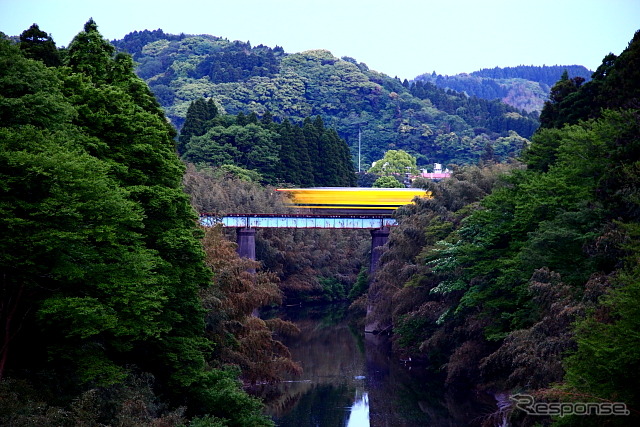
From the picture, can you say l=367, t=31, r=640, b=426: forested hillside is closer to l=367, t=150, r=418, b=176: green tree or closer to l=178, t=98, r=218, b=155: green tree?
l=178, t=98, r=218, b=155: green tree

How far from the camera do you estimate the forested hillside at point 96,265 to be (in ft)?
71.8

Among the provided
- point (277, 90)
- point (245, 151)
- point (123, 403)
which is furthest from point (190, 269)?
point (277, 90)

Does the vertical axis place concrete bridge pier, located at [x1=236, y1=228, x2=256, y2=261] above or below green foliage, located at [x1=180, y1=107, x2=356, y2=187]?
below

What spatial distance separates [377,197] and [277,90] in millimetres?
105601

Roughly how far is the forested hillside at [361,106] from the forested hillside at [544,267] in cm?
10116

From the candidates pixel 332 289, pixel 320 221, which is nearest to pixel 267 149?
pixel 332 289

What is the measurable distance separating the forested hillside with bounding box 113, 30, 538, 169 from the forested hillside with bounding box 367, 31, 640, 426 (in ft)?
332

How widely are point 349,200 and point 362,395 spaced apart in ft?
110

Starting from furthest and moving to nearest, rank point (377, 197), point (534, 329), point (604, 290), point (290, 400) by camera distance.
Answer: point (377, 197) < point (290, 400) < point (534, 329) < point (604, 290)

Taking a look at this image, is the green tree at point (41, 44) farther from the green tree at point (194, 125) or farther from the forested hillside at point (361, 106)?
the forested hillside at point (361, 106)

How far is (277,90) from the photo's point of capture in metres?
175

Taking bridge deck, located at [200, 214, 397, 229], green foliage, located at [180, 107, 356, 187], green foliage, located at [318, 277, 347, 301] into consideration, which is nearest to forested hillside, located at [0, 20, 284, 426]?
bridge deck, located at [200, 214, 397, 229]

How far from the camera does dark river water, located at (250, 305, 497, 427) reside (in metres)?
36.7

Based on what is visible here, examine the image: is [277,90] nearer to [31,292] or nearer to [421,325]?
[421,325]
